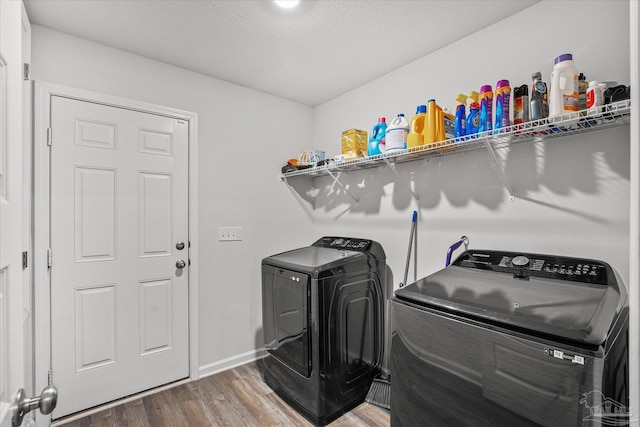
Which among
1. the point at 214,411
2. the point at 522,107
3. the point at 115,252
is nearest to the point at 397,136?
the point at 522,107

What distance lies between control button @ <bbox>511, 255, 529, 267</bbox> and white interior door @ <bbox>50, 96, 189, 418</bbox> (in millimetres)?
2214

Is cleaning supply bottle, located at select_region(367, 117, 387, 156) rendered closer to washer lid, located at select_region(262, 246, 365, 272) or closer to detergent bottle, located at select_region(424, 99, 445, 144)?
detergent bottle, located at select_region(424, 99, 445, 144)

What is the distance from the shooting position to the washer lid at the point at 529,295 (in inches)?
39.9

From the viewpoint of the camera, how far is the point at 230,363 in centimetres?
264

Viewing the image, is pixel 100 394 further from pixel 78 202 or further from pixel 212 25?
pixel 212 25

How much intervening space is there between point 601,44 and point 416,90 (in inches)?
40.0

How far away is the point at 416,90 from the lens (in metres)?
2.26

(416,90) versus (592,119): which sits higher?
(416,90)

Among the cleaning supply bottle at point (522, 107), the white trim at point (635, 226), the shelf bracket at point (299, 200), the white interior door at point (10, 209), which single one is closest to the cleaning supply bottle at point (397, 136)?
the cleaning supply bottle at point (522, 107)

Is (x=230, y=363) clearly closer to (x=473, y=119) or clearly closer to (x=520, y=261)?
(x=520, y=261)

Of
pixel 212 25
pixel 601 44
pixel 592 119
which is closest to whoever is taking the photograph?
pixel 592 119

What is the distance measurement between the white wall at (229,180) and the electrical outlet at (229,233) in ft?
0.14

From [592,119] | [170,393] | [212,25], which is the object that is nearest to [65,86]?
[212,25]

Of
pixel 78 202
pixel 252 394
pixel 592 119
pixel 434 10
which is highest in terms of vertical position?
pixel 434 10
